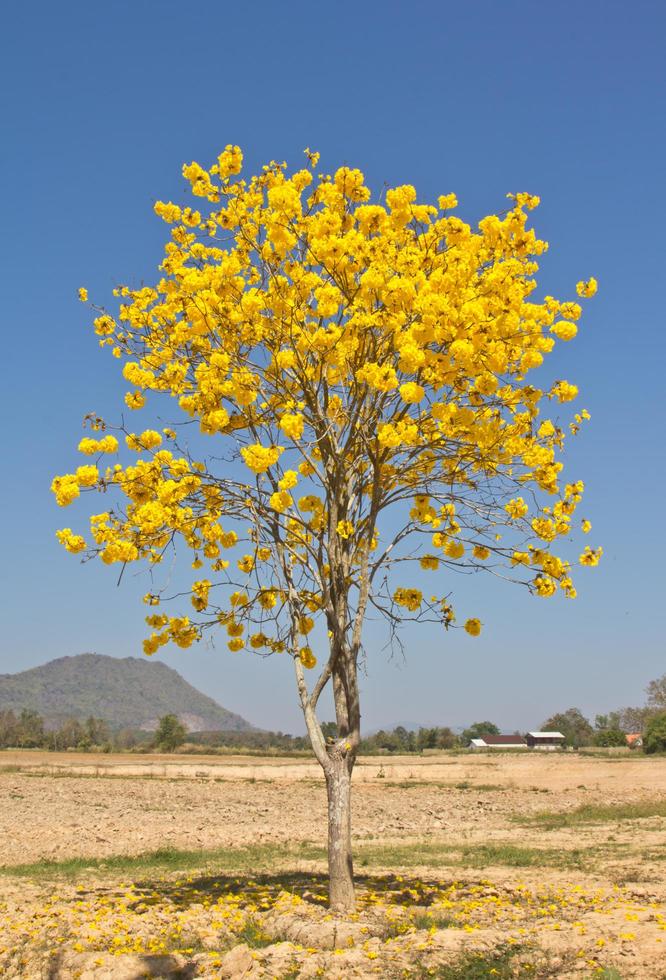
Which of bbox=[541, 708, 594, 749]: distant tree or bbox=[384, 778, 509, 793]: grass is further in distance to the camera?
bbox=[541, 708, 594, 749]: distant tree

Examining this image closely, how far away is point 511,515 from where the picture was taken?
1032cm

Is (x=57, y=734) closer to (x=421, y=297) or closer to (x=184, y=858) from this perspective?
(x=184, y=858)

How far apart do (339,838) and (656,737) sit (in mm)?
52658

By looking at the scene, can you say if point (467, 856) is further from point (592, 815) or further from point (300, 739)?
point (300, 739)

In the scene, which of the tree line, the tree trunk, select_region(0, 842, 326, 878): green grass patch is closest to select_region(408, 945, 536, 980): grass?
the tree trunk

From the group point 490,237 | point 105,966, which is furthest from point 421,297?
point 105,966

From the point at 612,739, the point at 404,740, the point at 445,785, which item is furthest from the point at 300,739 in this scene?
the point at 445,785

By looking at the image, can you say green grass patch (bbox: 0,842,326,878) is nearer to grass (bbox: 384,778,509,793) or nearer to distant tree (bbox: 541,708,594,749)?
grass (bbox: 384,778,509,793)

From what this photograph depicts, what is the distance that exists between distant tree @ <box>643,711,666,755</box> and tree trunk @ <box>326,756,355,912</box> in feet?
172

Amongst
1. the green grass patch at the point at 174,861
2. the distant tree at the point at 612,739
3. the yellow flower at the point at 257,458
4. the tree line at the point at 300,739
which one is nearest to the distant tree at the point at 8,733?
the tree line at the point at 300,739

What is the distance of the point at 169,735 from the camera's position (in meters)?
76.7

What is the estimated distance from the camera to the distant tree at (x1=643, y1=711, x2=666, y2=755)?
186 feet

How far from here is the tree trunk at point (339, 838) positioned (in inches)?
379

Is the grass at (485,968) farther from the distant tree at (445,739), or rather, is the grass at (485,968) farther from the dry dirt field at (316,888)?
the distant tree at (445,739)
